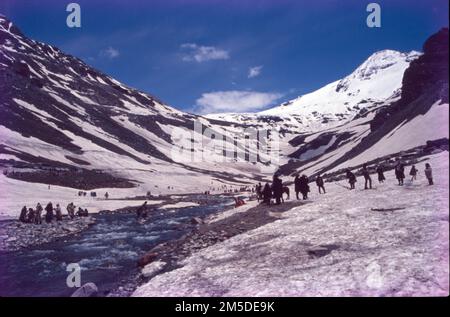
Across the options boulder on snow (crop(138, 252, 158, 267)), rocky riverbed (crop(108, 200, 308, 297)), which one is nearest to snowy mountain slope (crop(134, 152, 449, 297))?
rocky riverbed (crop(108, 200, 308, 297))

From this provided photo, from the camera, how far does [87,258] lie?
30328 mm

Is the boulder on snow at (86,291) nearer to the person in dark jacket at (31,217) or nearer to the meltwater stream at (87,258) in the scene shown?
A: the meltwater stream at (87,258)

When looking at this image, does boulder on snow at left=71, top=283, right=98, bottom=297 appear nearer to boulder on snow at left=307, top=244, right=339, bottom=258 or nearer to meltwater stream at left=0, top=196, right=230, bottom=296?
meltwater stream at left=0, top=196, right=230, bottom=296

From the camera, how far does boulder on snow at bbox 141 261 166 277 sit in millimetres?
21462

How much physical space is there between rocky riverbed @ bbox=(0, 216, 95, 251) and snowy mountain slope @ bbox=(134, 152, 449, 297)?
821 inches

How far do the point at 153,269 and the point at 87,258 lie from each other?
1066 cm

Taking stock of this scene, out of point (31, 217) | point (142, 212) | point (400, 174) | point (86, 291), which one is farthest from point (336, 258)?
point (142, 212)

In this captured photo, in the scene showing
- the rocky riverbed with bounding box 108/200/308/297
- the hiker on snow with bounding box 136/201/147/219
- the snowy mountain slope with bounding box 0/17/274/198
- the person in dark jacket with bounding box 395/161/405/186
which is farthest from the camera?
the snowy mountain slope with bounding box 0/17/274/198

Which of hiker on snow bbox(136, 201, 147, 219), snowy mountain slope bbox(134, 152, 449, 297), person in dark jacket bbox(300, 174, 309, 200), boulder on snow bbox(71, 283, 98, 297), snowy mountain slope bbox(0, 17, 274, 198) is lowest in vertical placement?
boulder on snow bbox(71, 283, 98, 297)

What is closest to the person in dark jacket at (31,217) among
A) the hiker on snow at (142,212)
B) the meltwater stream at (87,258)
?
the meltwater stream at (87,258)

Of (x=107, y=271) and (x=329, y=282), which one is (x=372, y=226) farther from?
(x=107, y=271)

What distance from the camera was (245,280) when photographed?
16.2 m
